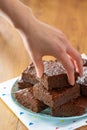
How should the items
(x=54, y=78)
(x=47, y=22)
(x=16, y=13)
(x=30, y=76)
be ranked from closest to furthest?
(x=16, y=13) < (x=54, y=78) < (x=30, y=76) < (x=47, y=22)

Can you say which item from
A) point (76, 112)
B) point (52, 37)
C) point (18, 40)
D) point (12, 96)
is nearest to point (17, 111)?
point (12, 96)

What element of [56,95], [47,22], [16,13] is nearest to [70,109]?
[56,95]

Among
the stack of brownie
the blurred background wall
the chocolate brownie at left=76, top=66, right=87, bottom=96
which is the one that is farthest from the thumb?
the blurred background wall

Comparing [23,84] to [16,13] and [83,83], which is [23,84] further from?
[16,13]

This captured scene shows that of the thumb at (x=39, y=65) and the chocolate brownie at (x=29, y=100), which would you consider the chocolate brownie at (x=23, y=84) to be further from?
the thumb at (x=39, y=65)

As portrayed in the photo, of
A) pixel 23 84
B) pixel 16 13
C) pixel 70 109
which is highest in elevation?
pixel 16 13

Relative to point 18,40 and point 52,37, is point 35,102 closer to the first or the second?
point 52,37
